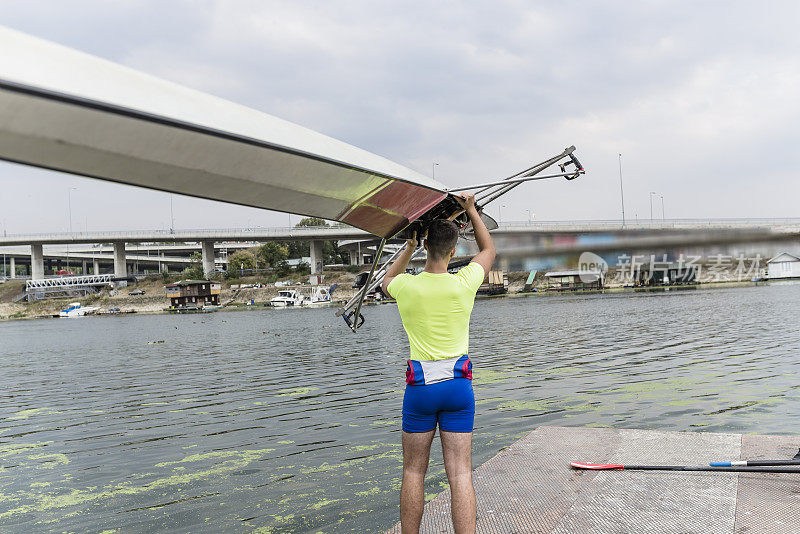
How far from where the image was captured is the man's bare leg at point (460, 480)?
3.92m

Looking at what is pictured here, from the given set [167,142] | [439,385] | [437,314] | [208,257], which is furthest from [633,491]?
[208,257]

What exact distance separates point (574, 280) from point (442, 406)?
329 feet

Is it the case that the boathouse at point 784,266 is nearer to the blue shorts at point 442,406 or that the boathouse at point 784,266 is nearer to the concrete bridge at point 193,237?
the concrete bridge at point 193,237

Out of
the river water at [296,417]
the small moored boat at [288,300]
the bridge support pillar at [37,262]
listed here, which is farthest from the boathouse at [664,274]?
the bridge support pillar at [37,262]

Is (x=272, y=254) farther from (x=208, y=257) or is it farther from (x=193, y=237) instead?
(x=193, y=237)

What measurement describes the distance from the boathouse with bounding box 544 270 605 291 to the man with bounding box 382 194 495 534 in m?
93.0

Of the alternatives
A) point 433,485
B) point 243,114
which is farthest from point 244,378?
point 243,114

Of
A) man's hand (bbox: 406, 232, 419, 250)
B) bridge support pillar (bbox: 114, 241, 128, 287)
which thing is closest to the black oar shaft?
man's hand (bbox: 406, 232, 419, 250)

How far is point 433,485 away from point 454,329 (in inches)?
133

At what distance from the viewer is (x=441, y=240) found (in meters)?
4.18

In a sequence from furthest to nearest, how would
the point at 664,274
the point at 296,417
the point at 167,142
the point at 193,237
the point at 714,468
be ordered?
the point at 193,237 < the point at 664,274 < the point at 296,417 < the point at 714,468 < the point at 167,142

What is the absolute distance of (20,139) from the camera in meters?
2.74

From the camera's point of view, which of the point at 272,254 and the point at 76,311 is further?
the point at 272,254

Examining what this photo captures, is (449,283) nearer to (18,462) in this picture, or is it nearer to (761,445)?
(761,445)
